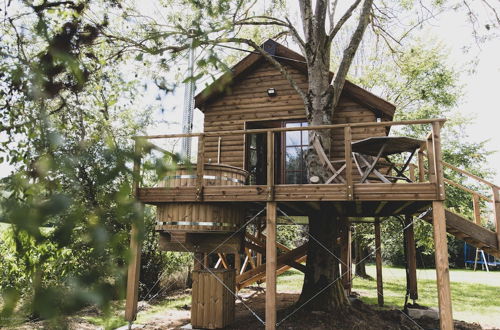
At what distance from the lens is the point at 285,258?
861cm

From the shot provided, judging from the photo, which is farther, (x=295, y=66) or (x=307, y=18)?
(x=295, y=66)

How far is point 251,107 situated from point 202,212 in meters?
4.47

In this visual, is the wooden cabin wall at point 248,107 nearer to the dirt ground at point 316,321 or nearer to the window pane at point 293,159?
the window pane at point 293,159

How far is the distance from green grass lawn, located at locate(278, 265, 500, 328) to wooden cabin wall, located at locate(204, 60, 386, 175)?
5418mm

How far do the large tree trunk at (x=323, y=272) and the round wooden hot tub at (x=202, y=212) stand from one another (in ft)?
6.68

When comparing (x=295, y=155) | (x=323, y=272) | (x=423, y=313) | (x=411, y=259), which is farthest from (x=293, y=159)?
(x=423, y=313)

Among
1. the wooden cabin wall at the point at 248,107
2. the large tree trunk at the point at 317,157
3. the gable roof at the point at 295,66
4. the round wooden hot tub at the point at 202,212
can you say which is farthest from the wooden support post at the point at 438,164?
the wooden cabin wall at the point at 248,107

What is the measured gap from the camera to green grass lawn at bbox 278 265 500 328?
32.0ft

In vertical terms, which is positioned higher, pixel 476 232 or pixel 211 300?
pixel 476 232

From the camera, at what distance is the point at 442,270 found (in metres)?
6.08

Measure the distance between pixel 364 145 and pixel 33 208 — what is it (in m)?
6.31

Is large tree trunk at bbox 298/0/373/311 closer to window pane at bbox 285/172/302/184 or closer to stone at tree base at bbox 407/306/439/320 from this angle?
window pane at bbox 285/172/302/184

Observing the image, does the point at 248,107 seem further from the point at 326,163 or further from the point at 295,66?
the point at 326,163

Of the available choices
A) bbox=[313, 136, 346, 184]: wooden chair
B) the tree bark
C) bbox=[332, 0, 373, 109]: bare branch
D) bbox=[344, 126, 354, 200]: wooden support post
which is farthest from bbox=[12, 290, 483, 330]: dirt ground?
the tree bark
